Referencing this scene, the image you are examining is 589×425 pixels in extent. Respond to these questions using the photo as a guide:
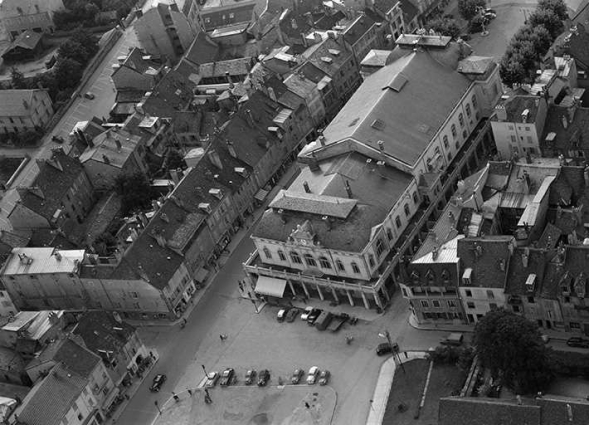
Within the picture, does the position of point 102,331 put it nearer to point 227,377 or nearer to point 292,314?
point 227,377

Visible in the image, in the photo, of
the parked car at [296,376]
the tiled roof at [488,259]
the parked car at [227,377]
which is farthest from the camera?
the parked car at [227,377]

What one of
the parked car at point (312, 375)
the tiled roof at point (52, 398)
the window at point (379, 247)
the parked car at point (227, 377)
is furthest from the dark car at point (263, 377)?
the tiled roof at point (52, 398)

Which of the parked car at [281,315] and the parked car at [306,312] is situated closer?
the parked car at [306,312]

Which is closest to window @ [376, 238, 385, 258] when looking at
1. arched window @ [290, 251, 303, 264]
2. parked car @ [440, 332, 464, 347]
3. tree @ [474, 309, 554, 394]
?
arched window @ [290, 251, 303, 264]

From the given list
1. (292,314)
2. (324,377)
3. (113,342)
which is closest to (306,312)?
(292,314)

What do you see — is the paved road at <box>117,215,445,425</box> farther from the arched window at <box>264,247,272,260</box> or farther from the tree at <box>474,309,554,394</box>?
the tree at <box>474,309,554,394</box>

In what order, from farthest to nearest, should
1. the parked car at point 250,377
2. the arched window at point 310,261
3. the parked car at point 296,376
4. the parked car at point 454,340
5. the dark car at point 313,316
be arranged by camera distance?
the arched window at point 310,261
the dark car at point 313,316
the parked car at point 250,377
the parked car at point 296,376
the parked car at point 454,340

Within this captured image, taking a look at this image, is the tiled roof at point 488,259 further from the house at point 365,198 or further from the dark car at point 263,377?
the dark car at point 263,377

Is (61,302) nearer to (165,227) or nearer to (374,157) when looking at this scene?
(165,227)
